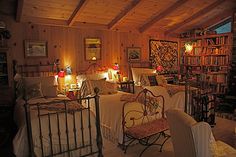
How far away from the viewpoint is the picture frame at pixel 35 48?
13.1ft

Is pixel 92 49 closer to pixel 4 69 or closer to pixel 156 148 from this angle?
pixel 4 69

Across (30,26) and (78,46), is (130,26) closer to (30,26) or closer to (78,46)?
(78,46)

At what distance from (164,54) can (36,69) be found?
4.04 meters

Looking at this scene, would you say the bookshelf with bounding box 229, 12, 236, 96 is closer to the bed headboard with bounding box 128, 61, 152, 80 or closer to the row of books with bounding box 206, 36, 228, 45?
the row of books with bounding box 206, 36, 228, 45

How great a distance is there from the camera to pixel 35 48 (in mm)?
4074

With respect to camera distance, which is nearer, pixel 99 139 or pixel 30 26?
pixel 99 139

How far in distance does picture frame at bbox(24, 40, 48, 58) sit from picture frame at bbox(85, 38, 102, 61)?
3.33 feet

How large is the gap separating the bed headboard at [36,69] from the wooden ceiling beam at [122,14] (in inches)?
67.5

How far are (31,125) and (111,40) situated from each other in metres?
3.54

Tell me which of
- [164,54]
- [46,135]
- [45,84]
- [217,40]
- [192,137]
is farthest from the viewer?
[164,54]

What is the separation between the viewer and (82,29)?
471 centimetres

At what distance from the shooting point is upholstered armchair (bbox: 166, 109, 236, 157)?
1643mm

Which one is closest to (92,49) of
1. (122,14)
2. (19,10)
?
(122,14)

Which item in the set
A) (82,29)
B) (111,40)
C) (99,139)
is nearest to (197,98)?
(99,139)
